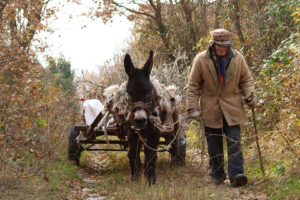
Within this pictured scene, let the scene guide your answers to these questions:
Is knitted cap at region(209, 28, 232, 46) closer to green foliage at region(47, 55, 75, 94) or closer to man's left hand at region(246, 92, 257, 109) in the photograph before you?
man's left hand at region(246, 92, 257, 109)

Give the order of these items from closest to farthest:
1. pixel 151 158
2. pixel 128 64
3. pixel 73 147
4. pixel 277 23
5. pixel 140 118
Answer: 1. pixel 140 118
2. pixel 128 64
3. pixel 151 158
4. pixel 73 147
5. pixel 277 23

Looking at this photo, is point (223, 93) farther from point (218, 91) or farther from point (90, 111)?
point (90, 111)

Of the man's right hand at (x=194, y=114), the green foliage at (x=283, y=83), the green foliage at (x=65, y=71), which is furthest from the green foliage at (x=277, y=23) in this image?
the green foliage at (x=65, y=71)

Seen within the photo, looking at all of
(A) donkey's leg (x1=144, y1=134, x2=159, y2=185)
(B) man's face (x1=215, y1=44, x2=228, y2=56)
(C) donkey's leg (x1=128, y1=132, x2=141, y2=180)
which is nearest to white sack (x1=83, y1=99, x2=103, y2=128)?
(C) donkey's leg (x1=128, y1=132, x2=141, y2=180)

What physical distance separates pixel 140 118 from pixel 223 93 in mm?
1213

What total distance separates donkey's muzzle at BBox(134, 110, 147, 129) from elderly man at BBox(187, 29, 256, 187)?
0.71 meters

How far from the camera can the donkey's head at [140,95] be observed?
495cm

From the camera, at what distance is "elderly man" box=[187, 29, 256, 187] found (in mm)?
5031

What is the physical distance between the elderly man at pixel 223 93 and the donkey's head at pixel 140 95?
1.85 feet

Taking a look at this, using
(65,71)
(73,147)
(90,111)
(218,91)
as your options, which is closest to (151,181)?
(218,91)

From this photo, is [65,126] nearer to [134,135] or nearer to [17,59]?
[17,59]

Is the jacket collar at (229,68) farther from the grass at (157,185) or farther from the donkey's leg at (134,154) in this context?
the donkey's leg at (134,154)

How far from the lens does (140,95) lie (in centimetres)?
511

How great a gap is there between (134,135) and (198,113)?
1.07 m
